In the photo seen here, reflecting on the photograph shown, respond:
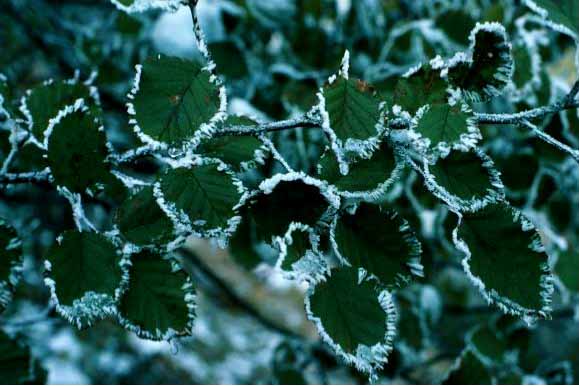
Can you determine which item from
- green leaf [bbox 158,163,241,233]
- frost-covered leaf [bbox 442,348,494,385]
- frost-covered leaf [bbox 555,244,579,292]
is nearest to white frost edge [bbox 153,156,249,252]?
green leaf [bbox 158,163,241,233]

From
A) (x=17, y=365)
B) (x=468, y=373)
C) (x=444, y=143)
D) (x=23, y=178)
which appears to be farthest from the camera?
(x=468, y=373)

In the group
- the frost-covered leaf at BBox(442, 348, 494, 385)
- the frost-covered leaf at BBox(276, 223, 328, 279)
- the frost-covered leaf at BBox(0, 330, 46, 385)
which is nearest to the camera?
the frost-covered leaf at BBox(276, 223, 328, 279)

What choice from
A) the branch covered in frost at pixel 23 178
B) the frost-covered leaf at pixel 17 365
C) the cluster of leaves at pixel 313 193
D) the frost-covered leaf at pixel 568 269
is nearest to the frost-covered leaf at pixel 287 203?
the cluster of leaves at pixel 313 193

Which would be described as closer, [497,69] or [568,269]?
[497,69]

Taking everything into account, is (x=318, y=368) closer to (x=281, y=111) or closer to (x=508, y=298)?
(x=281, y=111)

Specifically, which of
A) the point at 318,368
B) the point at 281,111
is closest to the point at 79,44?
the point at 281,111

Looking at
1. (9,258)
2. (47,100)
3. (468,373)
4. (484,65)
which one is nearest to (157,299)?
(9,258)

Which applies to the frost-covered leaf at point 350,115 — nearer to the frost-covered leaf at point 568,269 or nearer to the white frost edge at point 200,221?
the white frost edge at point 200,221

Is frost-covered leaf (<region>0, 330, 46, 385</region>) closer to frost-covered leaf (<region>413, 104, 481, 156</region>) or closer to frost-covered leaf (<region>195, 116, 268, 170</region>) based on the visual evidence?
frost-covered leaf (<region>195, 116, 268, 170</region>)

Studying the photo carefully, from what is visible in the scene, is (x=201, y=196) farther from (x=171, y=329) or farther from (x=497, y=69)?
(x=497, y=69)
